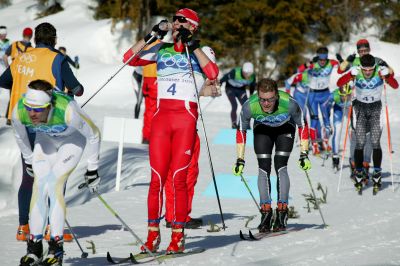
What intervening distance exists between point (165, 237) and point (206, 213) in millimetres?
1926

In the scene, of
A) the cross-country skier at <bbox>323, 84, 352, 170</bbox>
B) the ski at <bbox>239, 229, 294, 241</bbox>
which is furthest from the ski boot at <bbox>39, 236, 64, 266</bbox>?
the cross-country skier at <bbox>323, 84, 352, 170</bbox>

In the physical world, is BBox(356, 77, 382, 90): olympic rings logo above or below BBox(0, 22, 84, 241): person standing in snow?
below

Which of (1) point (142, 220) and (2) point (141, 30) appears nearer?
(1) point (142, 220)

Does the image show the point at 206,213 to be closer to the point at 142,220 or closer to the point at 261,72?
the point at 142,220

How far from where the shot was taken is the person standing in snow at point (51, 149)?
635 centimetres

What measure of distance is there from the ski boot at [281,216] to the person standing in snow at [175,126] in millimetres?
1697

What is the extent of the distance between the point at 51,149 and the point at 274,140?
117 inches

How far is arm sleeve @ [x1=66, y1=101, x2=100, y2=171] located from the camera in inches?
255

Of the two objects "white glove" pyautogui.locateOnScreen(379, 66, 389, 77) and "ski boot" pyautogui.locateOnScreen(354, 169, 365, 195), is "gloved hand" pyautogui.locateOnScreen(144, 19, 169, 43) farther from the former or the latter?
"ski boot" pyautogui.locateOnScreen(354, 169, 365, 195)

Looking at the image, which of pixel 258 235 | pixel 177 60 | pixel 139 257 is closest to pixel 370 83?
pixel 258 235

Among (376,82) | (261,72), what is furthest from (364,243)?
(261,72)

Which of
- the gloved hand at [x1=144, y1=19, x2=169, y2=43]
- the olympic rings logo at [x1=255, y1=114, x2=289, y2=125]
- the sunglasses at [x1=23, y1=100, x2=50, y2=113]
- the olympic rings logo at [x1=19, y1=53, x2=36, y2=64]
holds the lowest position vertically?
the olympic rings logo at [x1=255, y1=114, x2=289, y2=125]

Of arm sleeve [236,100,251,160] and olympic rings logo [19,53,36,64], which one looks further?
arm sleeve [236,100,251,160]

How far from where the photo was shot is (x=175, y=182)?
285 inches
